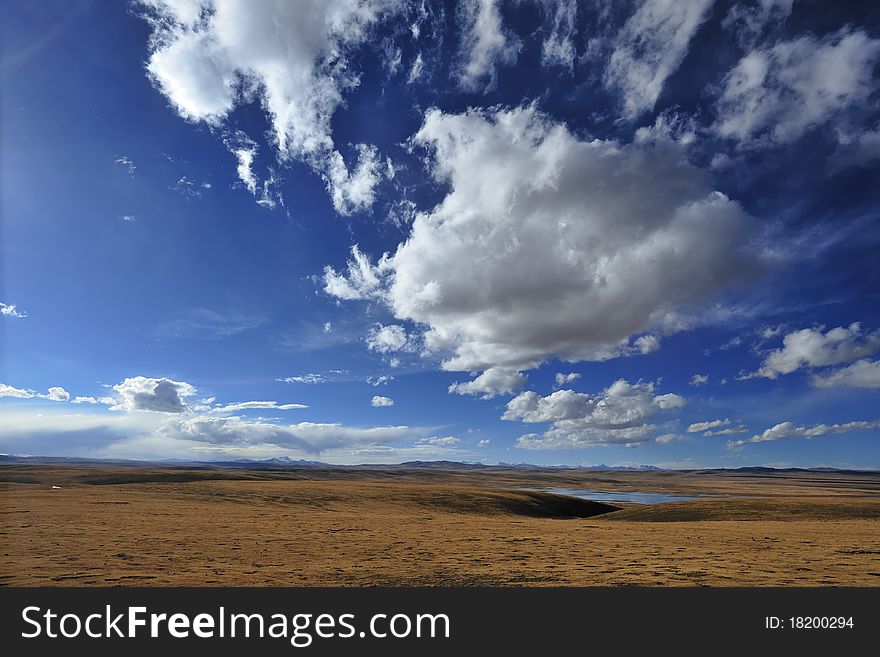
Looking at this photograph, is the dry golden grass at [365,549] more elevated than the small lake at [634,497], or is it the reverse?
the dry golden grass at [365,549]

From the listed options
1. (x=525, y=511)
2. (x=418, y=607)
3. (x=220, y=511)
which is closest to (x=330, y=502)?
(x=220, y=511)

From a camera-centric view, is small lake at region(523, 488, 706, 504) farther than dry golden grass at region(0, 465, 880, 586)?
Yes

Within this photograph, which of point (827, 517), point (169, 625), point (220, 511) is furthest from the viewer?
point (827, 517)

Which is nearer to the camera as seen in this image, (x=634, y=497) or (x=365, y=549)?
(x=365, y=549)

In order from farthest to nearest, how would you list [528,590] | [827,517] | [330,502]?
[330,502] → [827,517] → [528,590]

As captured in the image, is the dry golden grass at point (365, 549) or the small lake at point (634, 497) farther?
the small lake at point (634, 497)

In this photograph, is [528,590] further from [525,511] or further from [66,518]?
[525,511]

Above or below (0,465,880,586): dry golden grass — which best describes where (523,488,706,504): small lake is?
below

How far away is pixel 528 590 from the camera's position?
12352 millimetres

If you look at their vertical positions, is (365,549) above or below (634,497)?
above

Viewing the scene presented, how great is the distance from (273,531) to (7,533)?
11717 millimetres

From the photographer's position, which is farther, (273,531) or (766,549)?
(273,531)

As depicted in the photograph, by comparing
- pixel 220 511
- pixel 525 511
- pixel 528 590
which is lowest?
pixel 525 511

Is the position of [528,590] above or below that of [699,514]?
above
